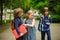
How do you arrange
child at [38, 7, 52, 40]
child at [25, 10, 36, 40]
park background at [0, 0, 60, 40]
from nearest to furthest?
child at [25, 10, 36, 40], child at [38, 7, 52, 40], park background at [0, 0, 60, 40]

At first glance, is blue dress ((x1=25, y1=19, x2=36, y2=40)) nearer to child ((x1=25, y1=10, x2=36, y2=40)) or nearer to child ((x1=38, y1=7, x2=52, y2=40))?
child ((x1=25, y1=10, x2=36, y2=40))

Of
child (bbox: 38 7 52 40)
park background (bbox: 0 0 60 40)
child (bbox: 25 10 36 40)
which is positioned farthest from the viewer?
park background (bbox: 0 0 60 40)

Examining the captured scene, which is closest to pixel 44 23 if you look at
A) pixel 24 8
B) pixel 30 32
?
pixel 30 32

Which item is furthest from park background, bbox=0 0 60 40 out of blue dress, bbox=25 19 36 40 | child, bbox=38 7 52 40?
blue dress, bbox=25 19 36 40

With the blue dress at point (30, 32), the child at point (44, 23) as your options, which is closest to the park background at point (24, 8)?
the child at point (44, 23)

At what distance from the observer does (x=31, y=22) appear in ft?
24.8

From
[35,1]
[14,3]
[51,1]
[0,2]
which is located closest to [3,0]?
[0,2]

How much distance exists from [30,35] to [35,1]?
48581mm

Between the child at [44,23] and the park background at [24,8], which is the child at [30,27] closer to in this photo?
the child at [44,23]

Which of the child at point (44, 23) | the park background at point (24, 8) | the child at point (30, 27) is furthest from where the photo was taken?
→ the park background at point (24, 8)

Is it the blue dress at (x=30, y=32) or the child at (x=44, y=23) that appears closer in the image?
the blue dress at (x=30, y=32)

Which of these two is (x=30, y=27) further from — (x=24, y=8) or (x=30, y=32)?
(x=24, y=8)

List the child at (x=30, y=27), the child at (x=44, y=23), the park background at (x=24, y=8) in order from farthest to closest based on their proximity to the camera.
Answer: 1. the park background at (x=24, y=8)
2. the child at (x=44, y=23)
3. the child at (x=30, y=27)

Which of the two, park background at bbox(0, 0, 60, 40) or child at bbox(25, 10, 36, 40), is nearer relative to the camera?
child at bbox(25, 10, 36, 40)
